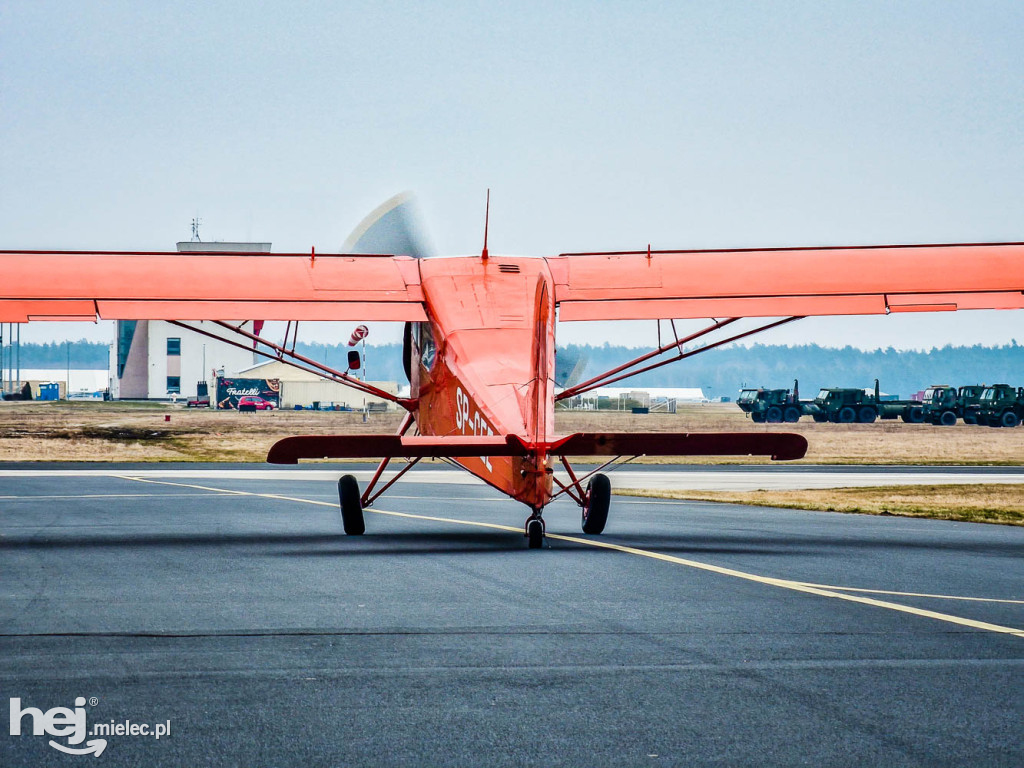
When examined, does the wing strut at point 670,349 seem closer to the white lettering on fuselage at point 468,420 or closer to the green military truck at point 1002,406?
the white lettering on fuselage at point 468,420

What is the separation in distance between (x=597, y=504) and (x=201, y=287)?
5.18 m

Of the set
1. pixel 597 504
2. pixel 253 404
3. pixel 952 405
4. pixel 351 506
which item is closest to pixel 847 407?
pixel 952 405

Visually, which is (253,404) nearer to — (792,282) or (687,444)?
(792,282)

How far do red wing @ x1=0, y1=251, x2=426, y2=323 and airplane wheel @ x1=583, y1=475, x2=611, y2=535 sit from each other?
278 cm

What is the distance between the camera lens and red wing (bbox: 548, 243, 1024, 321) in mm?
14562

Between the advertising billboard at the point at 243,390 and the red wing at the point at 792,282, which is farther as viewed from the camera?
the advertising billboard at the point at 243,390

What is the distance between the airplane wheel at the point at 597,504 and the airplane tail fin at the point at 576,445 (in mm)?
3244

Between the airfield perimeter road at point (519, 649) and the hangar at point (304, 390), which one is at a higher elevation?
the hangar at point (304, 390)

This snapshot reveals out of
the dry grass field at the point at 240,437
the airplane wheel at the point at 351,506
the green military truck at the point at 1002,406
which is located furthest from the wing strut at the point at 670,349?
the green military truck at the point at 1002,406

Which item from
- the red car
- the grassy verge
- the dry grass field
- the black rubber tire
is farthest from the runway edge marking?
the red car

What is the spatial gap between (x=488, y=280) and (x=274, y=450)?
4.79m

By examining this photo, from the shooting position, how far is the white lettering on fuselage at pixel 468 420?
12.1 metres

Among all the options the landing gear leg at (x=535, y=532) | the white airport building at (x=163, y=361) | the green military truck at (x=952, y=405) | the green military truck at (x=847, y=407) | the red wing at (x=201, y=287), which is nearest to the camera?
the landing gear leg at (x=535, y=532)

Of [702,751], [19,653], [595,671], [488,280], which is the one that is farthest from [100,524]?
[702,751]
